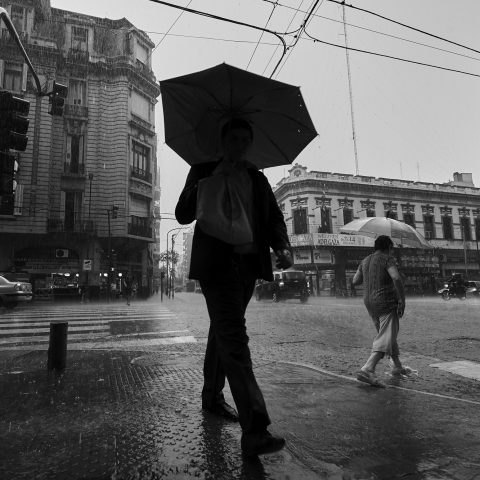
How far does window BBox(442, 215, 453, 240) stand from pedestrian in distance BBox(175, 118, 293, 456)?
44.7 metres

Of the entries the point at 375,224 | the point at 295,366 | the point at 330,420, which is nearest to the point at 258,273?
the point at 330,420

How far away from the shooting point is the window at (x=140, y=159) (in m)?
32.6

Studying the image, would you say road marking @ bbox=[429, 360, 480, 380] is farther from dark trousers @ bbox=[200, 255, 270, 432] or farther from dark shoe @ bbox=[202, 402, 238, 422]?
dark trousers @ bbox=[200, 255, 270, 432]

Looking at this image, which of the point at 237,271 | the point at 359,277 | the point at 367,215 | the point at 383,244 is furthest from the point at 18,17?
the point at 237,271

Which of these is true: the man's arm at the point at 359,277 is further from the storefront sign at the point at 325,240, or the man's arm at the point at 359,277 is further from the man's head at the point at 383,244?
the storefront sign at the point at 325,240

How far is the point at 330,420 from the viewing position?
2666 millimetres

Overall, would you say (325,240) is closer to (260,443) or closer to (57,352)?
(57,352)

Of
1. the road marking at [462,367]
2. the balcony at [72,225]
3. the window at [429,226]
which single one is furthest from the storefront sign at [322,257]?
the road marking at [462,367]

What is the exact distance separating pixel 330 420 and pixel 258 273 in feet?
3.66

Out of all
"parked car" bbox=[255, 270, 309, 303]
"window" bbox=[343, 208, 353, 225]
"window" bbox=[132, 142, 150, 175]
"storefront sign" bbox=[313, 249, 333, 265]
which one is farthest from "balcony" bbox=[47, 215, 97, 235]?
"window" bbox=[343, 208, 353, 225]

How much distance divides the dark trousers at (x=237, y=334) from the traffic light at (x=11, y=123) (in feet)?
17.7

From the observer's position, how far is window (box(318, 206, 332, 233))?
37.5 metres

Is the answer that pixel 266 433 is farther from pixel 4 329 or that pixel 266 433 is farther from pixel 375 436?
pixel 4 329

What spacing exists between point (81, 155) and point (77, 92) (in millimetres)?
5123
